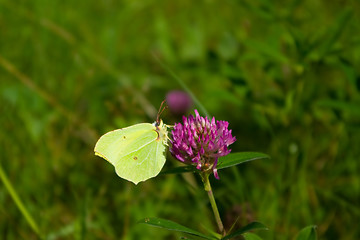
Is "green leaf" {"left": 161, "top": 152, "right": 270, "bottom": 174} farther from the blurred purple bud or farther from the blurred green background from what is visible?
the blurred purple bud

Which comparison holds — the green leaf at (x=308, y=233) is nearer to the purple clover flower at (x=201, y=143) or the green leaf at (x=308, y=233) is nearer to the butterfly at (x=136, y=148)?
the purple clover flower at (x=201, y=143)

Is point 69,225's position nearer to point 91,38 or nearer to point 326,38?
point 326,38

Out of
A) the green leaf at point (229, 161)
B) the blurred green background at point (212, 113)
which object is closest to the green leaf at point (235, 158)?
the green leaf at point (229, 161)

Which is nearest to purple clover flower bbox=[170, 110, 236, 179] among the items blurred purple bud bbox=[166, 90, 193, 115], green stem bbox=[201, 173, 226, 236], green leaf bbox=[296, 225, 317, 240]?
green stem bbox=[201, 173, 226, 236]

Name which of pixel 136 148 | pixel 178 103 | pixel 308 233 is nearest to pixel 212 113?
pixel 178 103

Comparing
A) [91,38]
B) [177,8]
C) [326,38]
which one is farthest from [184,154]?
[177,8]
